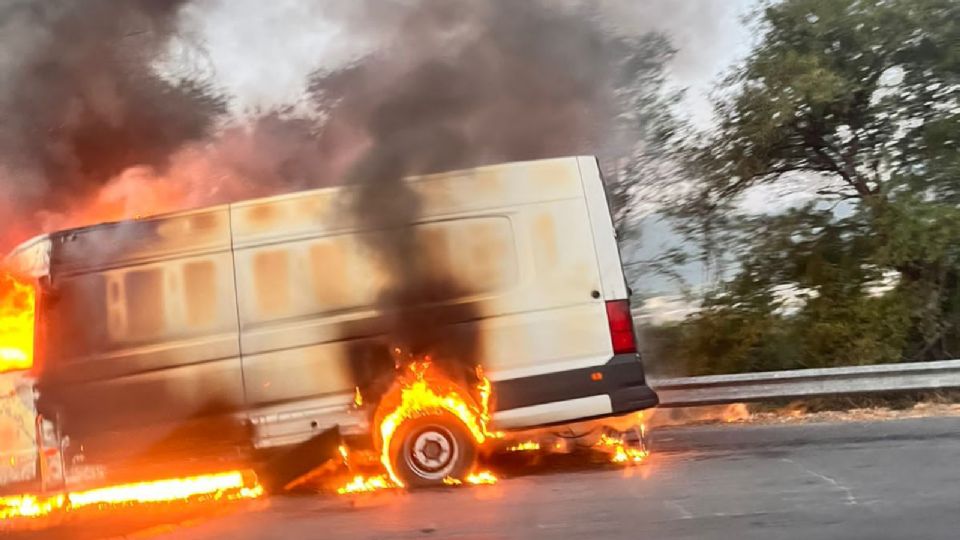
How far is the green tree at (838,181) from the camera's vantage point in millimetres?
7785

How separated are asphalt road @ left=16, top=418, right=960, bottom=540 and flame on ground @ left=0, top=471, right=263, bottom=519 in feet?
1.14

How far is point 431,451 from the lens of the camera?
5000mm

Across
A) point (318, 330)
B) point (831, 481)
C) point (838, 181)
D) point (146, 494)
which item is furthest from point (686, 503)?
point (838, 181)

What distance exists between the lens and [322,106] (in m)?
6.82

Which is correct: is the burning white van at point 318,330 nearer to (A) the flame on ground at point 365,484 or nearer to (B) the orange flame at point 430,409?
(B) the orange flame at point 430,409

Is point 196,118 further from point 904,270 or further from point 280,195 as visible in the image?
point 904,270

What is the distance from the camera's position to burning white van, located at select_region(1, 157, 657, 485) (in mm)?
4992

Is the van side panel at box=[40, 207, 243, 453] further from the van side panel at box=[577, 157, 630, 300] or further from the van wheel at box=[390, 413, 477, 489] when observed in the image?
the van side panel at box=[577, 157, 630, 300]

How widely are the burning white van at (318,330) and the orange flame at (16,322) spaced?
115 millimetres

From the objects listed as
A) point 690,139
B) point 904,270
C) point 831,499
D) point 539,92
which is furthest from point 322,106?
point 904,270

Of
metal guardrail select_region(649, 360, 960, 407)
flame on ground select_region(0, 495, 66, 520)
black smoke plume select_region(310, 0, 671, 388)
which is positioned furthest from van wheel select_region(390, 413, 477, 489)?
metal guardrail select_region(649, 360, 960, 407)

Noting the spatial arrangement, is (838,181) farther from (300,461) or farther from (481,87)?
(300,461)

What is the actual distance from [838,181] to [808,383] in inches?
97.7

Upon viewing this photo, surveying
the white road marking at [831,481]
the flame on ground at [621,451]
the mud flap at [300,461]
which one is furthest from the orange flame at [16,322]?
the white road marking at [831,481]
